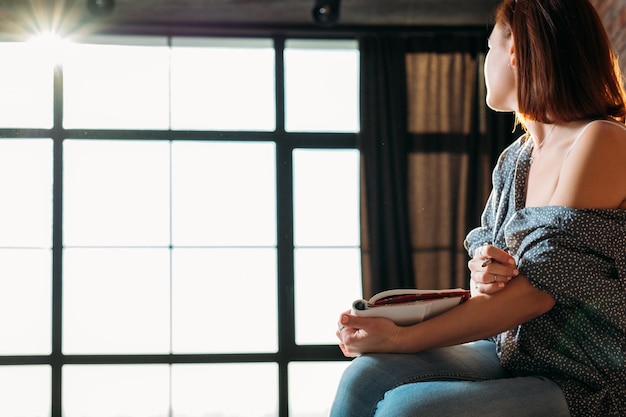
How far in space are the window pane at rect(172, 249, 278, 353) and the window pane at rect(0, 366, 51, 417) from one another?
2.68 ft

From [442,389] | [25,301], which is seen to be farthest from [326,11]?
[442,389]

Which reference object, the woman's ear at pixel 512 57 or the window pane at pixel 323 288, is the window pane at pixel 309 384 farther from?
the woman's ear at pixel 512 57

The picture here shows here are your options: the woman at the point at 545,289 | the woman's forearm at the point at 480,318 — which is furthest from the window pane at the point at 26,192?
the woman's forearm at the point at 480,318

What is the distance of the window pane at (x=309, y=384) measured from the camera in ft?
15.9

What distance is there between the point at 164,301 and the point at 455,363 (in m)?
3.68

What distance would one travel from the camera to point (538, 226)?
4.33 ft

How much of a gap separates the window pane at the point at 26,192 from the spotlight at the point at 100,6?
86 cm

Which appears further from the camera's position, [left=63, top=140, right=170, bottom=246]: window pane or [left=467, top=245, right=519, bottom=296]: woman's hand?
[left=63, top=140, right=170, bottom=246]: window pane

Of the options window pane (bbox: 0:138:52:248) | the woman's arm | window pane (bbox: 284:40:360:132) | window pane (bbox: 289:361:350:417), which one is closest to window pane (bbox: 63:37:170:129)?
window pane (bbox: 0:138:52:248)

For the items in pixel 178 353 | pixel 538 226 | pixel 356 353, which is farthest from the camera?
pixel 178 353

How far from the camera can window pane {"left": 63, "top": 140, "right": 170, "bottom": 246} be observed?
486cm

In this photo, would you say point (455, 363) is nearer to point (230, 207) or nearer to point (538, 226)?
point (538, 226)

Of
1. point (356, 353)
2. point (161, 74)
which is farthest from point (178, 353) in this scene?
point (356, 353)

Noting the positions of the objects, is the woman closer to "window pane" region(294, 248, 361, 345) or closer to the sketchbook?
the sketchbook
